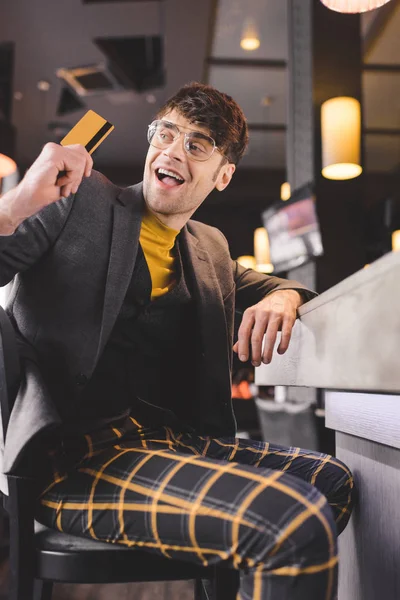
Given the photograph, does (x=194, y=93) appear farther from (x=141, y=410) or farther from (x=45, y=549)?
(x=45, y=549)

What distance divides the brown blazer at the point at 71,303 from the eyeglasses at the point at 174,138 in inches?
7.9

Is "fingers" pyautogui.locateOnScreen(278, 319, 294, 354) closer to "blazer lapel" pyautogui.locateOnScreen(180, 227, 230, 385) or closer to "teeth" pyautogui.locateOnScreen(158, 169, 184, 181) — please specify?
"blazer lapel" pyautogui.locateOnScreen(180, 227, 230, 385)

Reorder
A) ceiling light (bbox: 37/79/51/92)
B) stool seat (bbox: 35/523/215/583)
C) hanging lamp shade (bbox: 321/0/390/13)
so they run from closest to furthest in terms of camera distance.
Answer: stool seat (bbox: 35/523/215/583)
hanging lamp shade (bbox: 321/0/390/13)
ceiling light (bbox: 37/79/51/92)

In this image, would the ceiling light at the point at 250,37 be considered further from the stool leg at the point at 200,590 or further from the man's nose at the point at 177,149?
the stool leg at the point at 200,590

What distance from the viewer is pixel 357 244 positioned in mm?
4359

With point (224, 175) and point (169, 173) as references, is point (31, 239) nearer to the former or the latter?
point (169, 173)

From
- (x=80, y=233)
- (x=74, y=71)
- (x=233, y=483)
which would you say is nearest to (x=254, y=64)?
(x=74, y=71)

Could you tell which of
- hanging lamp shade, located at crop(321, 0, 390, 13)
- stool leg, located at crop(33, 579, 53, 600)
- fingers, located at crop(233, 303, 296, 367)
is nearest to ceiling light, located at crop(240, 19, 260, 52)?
hanging lamp shade, located at crop(321, 0, 390, 13)

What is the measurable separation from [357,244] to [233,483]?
3.79m

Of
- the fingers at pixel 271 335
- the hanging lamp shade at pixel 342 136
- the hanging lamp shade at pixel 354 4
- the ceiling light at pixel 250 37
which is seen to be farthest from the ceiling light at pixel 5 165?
the fingers at pixel 271 335

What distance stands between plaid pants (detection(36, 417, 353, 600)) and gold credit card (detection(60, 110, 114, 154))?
1.71 feet

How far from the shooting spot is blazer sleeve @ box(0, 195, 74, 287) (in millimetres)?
1024

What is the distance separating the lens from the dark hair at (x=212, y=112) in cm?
144

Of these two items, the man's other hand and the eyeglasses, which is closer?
the man's other hand
